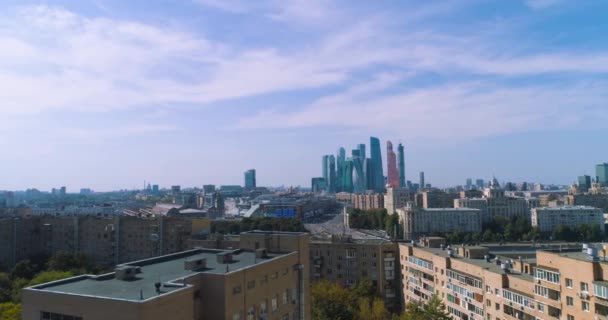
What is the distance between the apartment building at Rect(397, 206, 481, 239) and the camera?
95.5 m

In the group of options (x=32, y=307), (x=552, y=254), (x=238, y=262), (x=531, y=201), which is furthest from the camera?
(x=531, y=201)

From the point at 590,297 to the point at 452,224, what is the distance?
265ft

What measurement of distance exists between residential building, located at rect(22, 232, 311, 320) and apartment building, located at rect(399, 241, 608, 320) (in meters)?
10.6

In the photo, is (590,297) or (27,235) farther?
(27,235)

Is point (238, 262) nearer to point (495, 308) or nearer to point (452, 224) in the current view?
point (495, 308)

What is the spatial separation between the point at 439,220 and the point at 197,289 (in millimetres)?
90178

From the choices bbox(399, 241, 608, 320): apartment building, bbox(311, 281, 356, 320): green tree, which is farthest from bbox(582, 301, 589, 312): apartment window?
bbox(311, 281, 356, 320): green tree

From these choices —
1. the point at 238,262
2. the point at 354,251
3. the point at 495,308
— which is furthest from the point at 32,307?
the point at 354,251

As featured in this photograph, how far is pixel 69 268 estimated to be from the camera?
42438 millimetres

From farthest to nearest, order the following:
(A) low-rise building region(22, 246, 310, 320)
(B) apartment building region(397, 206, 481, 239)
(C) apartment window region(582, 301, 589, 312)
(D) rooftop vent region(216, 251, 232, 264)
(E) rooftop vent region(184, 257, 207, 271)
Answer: (B) apartment building region(397, 206, 481, 239) < (C) apartment window region(582, 301, 589, 312) < (D) rooftop vent region(216, 251, 232, 264) < (E) rooftop vent region(184, 257, 207, 271) < (A) low-rise building region(22, 246, 310, 320)


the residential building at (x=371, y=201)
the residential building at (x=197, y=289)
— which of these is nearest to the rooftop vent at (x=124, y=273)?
the residential building at (x=197, y=289)

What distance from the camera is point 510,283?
80.3ft

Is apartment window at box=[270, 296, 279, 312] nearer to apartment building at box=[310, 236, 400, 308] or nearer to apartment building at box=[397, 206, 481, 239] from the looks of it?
apartment building at box=[310, 236, 400, 308]

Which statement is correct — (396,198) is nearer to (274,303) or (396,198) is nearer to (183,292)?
(274,303)
